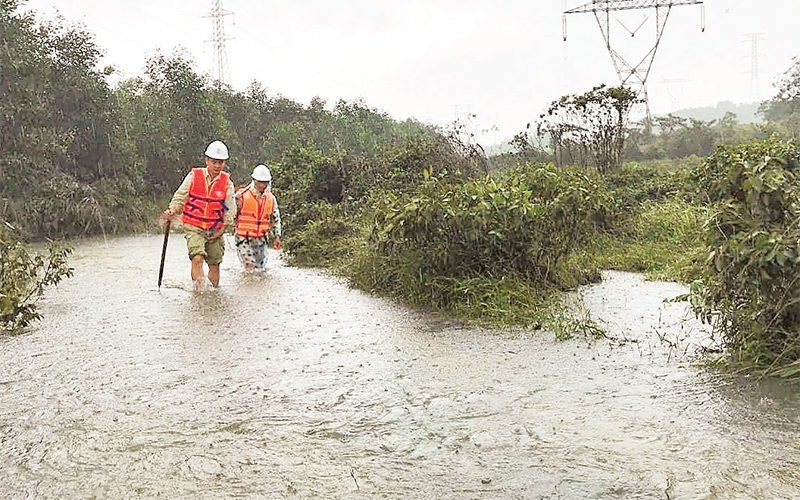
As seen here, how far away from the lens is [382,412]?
491 centimetres

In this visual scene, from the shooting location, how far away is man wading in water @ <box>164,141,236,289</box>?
9.75 m

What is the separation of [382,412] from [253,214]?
6.57 meters

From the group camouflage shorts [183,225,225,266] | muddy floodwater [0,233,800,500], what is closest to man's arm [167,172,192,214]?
camouflage shorts [183,225,225,266]

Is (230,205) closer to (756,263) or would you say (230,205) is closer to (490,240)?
(490,240)

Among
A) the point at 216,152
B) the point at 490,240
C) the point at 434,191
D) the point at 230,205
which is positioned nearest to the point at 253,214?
the point at 230,205

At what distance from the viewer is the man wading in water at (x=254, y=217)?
11.1 metres

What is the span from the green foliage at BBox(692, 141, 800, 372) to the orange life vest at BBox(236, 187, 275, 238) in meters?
6.62

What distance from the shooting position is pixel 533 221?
26.8 ft

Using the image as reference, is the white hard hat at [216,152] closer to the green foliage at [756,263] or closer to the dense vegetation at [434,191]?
the dense vegetation at [434,191]

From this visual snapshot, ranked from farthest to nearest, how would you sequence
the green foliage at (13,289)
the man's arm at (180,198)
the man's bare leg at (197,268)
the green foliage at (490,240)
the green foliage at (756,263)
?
the man's bare leg at (197,268) < the man's arm at (180,198) < the green foliage at (490,240) < the green foliage at (13,289) < the green foliage at (756,263)

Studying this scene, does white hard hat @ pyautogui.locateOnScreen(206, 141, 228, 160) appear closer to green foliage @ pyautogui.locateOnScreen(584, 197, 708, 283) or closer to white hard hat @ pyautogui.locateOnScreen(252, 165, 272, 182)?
white hard hat @ pyautogui.locateOnScreen(252, 165, 272, 182)

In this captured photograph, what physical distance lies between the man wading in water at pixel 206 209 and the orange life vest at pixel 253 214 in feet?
3.12

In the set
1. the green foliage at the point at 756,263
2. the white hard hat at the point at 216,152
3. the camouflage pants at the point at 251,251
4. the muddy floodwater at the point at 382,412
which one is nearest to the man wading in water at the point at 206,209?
the white hard hat at the point at 216,152

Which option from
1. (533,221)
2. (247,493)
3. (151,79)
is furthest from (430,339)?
(151,79)
